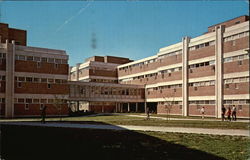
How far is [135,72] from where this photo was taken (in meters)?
60.8

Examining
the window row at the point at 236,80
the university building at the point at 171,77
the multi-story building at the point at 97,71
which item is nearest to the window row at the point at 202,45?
the university building at the point at 171,77

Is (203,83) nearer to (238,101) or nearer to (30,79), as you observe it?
(238,101)

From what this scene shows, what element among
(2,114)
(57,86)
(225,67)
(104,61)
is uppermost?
(104,61)

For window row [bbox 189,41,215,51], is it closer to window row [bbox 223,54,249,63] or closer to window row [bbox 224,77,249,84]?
window row [bbox 223,54,249,63]

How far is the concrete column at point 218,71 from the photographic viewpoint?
3707 cm

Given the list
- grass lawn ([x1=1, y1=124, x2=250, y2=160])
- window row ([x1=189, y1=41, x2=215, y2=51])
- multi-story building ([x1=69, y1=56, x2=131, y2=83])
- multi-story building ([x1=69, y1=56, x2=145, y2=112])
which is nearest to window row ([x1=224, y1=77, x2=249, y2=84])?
window row ([x1=189, y1=41, x2=215, y2=51])

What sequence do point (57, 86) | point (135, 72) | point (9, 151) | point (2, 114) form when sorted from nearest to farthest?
point (9, 151), point (2, 114), point (57, 86), point (135, 72)

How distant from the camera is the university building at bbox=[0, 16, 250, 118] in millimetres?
35344

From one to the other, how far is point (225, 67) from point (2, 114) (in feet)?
106

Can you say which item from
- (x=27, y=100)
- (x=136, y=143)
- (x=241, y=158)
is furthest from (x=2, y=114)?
(x=241, y=158)

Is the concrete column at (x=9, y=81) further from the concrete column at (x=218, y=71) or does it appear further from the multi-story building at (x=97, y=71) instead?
the concrete column at (x=218, y=71)

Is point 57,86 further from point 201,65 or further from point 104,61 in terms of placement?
point 104,61

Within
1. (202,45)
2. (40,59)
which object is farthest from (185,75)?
(40,59)

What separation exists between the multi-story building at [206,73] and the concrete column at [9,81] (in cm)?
2354
